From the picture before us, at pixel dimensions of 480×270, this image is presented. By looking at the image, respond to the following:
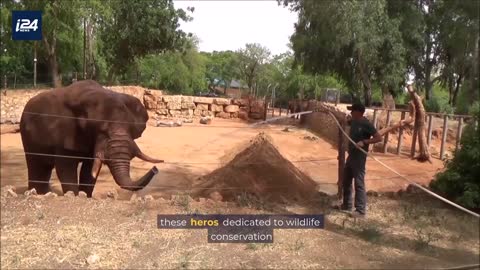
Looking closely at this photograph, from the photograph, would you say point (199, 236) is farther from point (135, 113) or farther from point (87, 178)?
point (87, 178)

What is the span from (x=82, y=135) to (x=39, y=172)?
99 centimetres

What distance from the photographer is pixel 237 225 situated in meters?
3.85

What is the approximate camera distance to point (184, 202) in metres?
4.35

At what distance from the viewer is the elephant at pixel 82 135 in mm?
4496

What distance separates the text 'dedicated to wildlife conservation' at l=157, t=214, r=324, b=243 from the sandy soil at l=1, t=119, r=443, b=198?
145 centimetres

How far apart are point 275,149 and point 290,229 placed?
101 inches

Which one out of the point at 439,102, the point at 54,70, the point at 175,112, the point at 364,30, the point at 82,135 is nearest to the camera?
the point at 54,70

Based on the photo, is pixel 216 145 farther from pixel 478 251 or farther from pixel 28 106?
pixel 478 251

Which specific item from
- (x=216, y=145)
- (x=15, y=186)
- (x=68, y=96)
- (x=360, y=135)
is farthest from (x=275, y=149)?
(x=15, y=186)

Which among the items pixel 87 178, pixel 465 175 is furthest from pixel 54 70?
pixel 465 175

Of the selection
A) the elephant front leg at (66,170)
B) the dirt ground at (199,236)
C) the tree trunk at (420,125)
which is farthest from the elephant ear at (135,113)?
the tree trunk at (420,125)

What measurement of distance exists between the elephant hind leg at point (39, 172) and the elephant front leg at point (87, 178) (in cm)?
39

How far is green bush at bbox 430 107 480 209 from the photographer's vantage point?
13.8 feet

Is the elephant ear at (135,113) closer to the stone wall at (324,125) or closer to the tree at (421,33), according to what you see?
the tree at (421,33)
